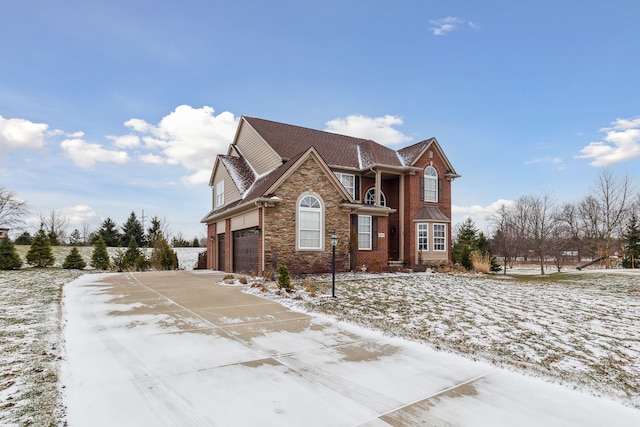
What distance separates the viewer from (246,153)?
71.3ft

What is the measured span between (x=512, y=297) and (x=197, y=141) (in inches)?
893

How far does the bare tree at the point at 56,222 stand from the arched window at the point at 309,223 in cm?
5310

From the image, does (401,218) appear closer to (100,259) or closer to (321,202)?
(321,202)

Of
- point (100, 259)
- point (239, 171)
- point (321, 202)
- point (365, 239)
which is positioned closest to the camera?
point (321, 202)

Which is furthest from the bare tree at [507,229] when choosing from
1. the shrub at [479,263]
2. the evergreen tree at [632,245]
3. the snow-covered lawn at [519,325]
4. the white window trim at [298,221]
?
the white window trim at [298,221]

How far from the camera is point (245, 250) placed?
17266 mm

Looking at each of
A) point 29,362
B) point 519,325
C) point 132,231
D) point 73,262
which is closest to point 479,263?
point 519,325

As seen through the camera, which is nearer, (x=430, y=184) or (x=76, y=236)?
(x=430, y=184)

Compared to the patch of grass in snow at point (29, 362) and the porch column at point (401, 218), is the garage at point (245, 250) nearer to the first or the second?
the patch of grass in snow at point (29, 362)

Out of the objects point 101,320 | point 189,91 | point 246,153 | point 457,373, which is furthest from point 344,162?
point 457,373

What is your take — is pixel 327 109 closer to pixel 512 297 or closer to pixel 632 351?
pixel 512 297

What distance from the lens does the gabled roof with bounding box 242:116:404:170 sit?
20.1 metres

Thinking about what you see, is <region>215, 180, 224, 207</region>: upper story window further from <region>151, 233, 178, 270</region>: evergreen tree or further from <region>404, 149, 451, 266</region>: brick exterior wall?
<region>404, 149, 451, 266</region>: brick exterior wall

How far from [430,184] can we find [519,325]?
54.4 ft
